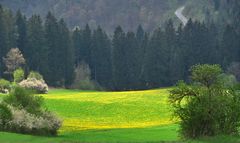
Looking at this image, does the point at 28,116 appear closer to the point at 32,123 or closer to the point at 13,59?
the point at 32,123

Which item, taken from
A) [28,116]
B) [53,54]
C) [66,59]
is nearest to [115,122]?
[28,116]

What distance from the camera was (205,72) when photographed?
106ft

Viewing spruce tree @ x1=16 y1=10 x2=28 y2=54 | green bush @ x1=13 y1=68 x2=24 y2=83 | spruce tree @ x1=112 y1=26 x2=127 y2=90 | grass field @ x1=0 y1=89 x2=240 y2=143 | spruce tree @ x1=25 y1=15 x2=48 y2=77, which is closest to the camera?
grass field @ x1=0 y1=89 x2=240 y2=143

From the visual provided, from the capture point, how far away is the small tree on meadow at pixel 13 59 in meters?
98.5

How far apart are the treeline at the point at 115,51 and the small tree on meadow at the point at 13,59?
7.08 ft

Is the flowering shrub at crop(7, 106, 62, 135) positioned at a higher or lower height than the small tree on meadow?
lower

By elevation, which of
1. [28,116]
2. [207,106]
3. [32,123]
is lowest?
[32,123]

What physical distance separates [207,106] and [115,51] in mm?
90068

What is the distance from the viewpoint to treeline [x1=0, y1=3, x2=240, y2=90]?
349 ft

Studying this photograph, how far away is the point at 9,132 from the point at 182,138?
10074mm

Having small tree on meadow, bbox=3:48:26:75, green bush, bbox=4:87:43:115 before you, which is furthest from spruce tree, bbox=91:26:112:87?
green bush, bbox=4:87:43:115

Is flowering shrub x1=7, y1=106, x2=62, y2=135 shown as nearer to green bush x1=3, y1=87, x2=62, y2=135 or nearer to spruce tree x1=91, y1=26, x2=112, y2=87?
green bush x1=3, y1=87, x2=62, y2=135

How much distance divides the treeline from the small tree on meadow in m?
2.16

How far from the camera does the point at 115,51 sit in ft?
396
